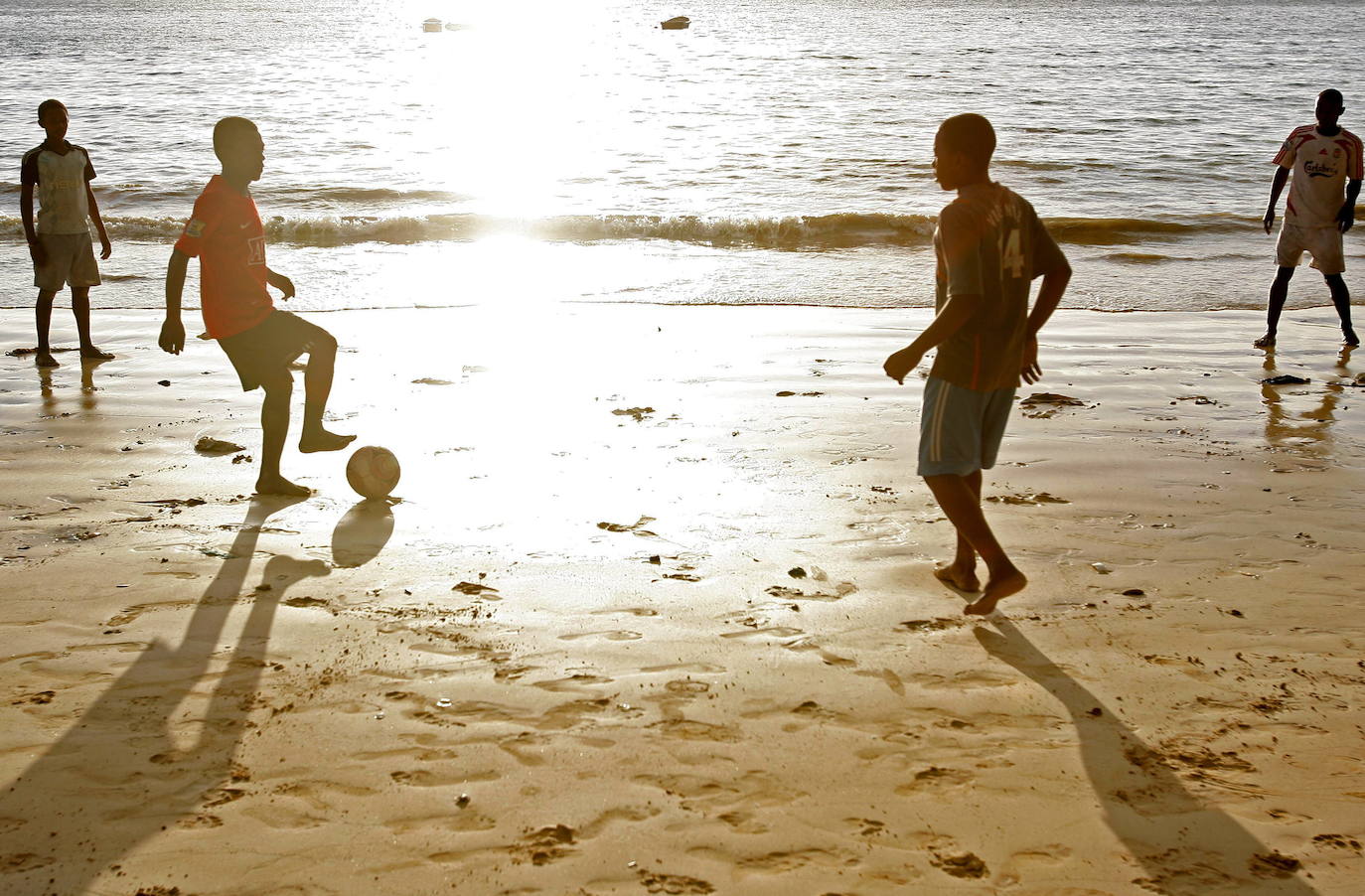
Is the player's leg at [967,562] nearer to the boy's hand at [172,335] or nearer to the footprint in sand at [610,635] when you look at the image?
the footprint in sand at [610,635]

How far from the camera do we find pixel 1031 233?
3838mm

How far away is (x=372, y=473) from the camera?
17.1 feet

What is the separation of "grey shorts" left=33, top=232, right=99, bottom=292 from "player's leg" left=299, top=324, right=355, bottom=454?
375 centimetres

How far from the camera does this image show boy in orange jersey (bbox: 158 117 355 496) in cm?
514

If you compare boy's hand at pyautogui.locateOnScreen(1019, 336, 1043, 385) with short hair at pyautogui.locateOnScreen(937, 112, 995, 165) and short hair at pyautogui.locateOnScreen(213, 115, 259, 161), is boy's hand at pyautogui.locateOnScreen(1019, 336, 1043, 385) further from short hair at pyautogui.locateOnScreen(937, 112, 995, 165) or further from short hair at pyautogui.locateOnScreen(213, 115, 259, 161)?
Result: short hair at pyautogui.locateOnScreen(213, 115, 259, 161)

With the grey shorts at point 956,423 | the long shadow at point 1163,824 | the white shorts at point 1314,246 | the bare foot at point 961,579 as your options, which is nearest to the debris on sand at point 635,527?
the bare foot at point 961,579

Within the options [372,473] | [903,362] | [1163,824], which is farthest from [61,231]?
[1163,824]

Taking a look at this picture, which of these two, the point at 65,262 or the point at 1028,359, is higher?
the point at 1028,359

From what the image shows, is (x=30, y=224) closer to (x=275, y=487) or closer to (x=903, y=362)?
(x=275, y=487)

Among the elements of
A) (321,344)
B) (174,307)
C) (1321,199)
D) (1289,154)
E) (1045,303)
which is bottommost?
(321,344)

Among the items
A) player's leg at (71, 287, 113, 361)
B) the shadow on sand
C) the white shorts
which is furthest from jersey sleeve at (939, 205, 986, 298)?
player's leg at (71, 287, 113, 361)

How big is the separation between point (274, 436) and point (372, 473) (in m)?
0.57

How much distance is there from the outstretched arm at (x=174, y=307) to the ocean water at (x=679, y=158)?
5344 millimetres

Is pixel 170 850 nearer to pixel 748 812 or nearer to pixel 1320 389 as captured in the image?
pixel 748 812
